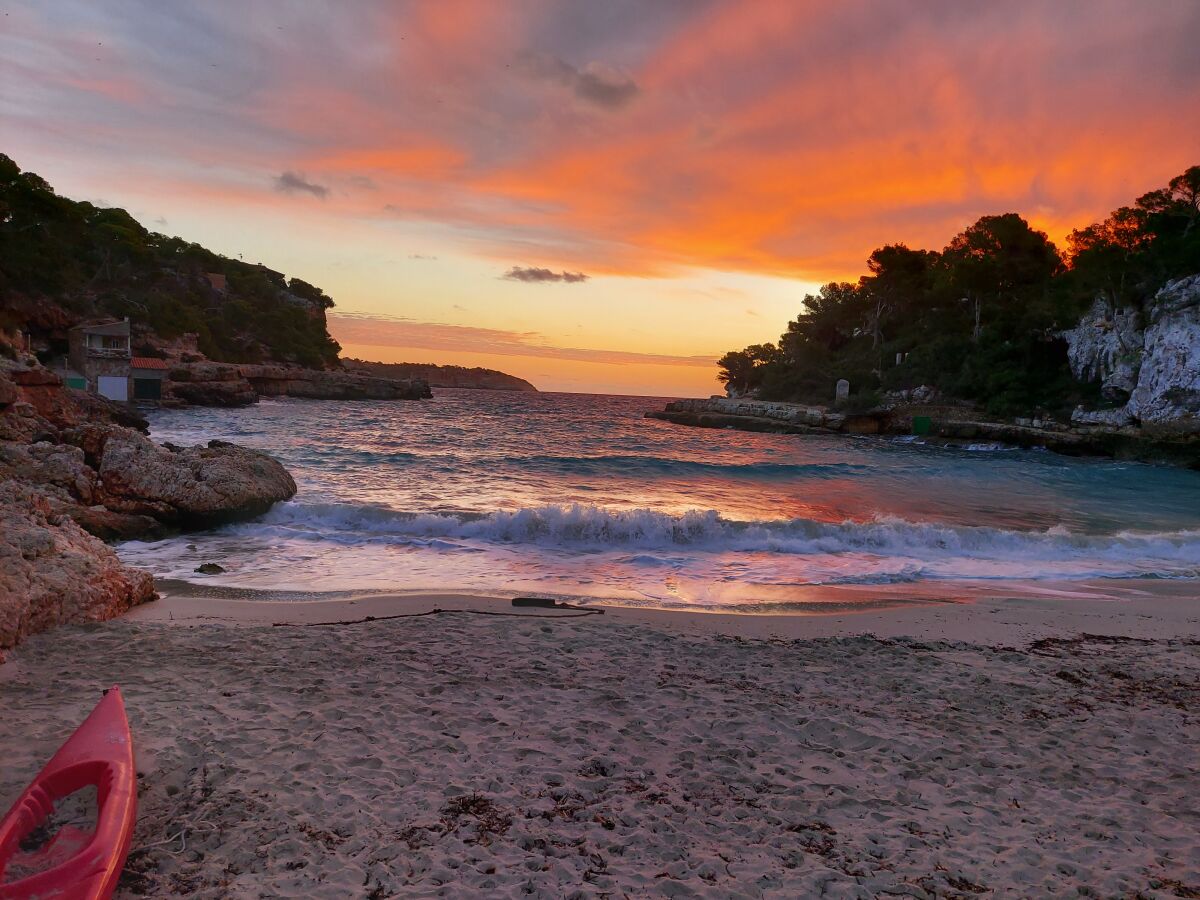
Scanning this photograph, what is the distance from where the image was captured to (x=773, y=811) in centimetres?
360

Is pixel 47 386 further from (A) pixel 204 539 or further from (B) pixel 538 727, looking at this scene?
(B) pixel 538 727

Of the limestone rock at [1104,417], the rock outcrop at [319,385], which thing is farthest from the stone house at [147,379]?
the limestone rock at [1104,417]

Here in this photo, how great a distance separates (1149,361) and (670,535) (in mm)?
43074

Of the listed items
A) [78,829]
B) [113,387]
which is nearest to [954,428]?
[78,829]

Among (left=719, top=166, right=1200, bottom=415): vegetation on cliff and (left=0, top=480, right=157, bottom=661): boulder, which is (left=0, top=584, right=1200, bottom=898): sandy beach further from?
(left=719, top=166, right=1200, bottom=415): vegetation on cliff

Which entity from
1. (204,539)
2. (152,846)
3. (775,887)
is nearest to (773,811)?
(775,887)

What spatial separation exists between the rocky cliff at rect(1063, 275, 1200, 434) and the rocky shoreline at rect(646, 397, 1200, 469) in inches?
53.0

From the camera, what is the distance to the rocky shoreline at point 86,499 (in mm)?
6090

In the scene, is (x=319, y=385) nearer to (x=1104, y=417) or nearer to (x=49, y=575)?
(x=1104, y=417)

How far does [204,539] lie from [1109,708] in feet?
38.7

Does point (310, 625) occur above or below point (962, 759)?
below

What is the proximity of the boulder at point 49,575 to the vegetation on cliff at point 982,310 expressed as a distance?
52801mm

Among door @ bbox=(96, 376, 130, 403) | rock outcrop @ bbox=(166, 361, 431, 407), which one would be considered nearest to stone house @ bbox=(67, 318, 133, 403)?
door @ bbox=(96, 376, 130, 403)

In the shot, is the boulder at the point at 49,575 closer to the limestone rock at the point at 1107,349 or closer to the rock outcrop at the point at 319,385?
the limestone rock at the point at 1107,349
